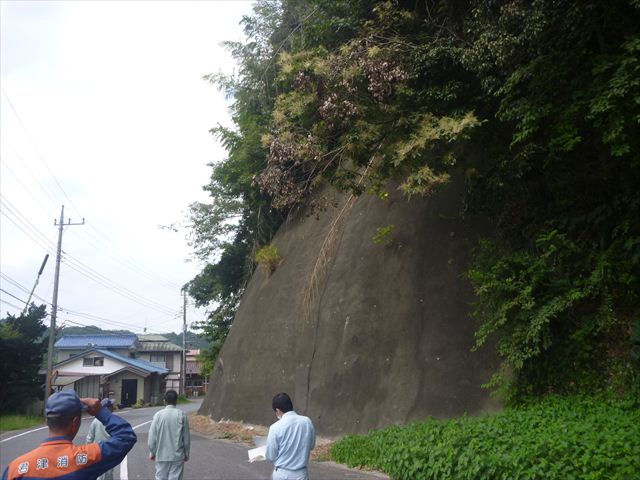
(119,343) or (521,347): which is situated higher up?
(119,343)

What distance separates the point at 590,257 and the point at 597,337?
136cm

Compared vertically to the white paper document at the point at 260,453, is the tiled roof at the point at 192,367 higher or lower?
higher

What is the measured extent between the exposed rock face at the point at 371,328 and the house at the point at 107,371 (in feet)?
85.7

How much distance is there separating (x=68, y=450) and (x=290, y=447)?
2.55m

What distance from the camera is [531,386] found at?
32.6ft

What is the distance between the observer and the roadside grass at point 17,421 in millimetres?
28266

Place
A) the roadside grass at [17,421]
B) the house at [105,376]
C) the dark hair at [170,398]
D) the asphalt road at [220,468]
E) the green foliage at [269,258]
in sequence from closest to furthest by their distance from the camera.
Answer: the dark hair at [170,398], the asphalt road at [220,468], the green foliage at [269,258], the roadside grass at [17,421], the house at [105,376]

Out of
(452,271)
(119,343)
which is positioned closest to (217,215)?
(452,271)

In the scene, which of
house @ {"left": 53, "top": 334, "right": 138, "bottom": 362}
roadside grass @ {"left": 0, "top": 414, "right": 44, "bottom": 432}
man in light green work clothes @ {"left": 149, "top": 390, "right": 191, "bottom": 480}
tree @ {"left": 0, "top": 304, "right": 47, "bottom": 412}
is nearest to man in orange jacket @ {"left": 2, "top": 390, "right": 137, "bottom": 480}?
man in light green work clothes @ {"left": 149, "top": 390, "right": 191, "bottom": 480}

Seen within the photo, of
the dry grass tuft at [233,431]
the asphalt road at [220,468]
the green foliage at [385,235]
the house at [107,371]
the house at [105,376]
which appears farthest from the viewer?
the house at [107,371]

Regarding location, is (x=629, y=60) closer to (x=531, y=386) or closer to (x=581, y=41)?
(x=581, y=41)

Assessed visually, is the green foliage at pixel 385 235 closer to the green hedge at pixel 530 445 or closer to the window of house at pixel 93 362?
the green hedge at pixel 530 445

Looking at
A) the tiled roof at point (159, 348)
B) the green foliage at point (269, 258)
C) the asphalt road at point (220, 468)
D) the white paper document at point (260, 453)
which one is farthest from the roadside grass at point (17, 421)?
the tiled roof at point (159, 348)

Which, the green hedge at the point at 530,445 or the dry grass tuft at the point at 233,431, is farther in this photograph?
the dry grass tuft at the point at 233,431
